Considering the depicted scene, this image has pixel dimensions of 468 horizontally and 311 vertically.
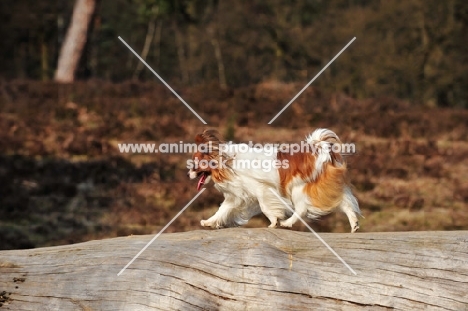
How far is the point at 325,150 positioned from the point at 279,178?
0.46 m

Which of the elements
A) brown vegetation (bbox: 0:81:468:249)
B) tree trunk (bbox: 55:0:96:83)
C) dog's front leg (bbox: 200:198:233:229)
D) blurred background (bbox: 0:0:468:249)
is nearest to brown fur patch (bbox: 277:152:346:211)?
dog's front leg (bbox: 200:198:233:229)

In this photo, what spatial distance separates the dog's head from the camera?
6230 millimetres

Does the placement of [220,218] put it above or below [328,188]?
below

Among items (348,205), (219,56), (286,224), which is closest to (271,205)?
(286,224)

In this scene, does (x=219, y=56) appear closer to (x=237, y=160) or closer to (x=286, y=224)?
(x=237, y=160)

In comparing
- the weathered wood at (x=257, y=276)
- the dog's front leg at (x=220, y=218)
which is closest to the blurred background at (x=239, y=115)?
the dog's front leg at (x=220, y=218)

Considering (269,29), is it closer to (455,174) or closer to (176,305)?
(455,174)

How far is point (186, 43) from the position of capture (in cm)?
3459

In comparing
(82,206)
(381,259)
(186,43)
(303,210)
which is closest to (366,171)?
(82,206)

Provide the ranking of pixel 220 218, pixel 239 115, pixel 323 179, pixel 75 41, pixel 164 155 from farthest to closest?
pixel 75 41 → pixel 239 115 → pixel 164 155 → pixel 220 218 → pixel 323 179

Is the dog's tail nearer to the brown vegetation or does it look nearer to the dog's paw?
the dog's paw

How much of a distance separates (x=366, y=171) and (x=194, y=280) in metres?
11.1

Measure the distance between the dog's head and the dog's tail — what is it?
2.55 ft

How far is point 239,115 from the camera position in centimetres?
1716
